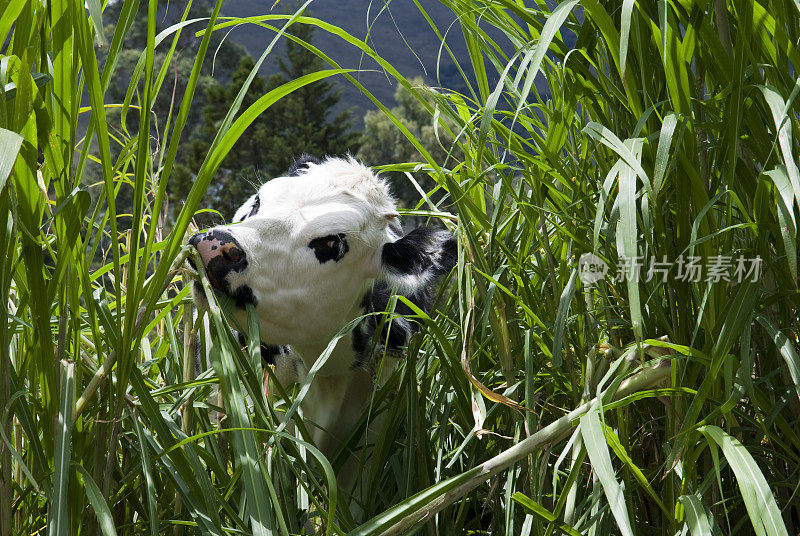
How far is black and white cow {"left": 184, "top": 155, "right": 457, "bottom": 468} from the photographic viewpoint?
1119 mm

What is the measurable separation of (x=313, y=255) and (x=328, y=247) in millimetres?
28

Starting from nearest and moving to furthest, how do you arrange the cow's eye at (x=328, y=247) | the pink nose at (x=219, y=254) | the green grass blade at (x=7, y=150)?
the green grass blade at (x=7, y=150), the pink nose at (x=219, y=254), the cow's eye at (x=328, y=247)

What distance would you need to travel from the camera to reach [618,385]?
28.2 inches

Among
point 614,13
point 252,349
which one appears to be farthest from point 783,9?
point 252,349

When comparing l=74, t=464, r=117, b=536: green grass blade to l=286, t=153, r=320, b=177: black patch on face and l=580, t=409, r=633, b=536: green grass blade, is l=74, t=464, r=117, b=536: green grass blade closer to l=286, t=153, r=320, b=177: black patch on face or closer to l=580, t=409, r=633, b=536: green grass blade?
l=580, t=409, r=633, b=536: green grass blade

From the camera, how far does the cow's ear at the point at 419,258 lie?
4.04 ft

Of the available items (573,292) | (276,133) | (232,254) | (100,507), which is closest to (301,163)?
(232,254)

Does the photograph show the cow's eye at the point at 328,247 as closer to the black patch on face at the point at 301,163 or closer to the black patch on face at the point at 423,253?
the black patch on face at the point at 423,253

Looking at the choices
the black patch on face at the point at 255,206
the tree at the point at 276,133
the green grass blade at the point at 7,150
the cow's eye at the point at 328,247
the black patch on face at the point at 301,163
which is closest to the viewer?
the green grass blade at the point at 7,150

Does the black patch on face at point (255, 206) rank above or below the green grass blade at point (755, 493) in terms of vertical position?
below

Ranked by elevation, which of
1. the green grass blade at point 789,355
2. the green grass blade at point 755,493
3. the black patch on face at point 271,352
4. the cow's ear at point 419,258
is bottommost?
the black patch on face at point 271,352

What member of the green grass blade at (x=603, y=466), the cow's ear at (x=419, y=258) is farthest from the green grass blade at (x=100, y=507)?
the cow's ear at (x=419, y=258)

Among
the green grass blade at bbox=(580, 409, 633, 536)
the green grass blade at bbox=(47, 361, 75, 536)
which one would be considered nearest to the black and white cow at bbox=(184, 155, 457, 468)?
the green grass blade at bbox=(47, 361, 75, 536)

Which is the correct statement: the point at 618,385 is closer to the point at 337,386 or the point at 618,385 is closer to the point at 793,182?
the point at 793,182
